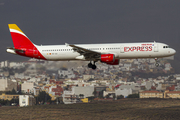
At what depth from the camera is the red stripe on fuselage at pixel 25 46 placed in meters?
50.9

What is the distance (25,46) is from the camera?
2046 inches

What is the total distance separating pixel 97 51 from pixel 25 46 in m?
13.2

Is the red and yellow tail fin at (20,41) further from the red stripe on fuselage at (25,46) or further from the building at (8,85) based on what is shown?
the building at (8,85)

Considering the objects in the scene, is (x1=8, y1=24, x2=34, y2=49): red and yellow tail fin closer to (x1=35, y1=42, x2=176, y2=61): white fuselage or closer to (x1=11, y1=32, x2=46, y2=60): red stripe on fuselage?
(x1=11, y1=32, x2=46, y2=60): red stripe on fuselage

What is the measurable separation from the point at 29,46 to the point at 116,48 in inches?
615

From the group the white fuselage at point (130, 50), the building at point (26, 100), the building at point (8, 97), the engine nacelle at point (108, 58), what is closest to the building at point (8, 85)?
the building at point (8, 97)

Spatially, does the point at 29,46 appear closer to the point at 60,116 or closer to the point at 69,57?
the point at 69,57

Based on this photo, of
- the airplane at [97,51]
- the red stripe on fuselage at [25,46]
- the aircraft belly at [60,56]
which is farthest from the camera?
the red stripe on fuselage at [25,46]

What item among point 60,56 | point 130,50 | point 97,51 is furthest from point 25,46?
point 130,50

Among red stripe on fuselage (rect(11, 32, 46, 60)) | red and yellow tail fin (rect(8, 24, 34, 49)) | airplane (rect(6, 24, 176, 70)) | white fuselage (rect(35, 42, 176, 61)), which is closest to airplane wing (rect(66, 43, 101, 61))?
airplane (rect(6, 24, 176, 70))

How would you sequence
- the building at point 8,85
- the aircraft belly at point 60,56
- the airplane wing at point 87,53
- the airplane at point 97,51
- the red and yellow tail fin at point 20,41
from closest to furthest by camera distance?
1. the airplane wing at point 87,53
2. the airplane at point 97,51
3. the aircraft belly at point 60,56
4. the red and yellow tail fin at point 20,41
5. the building at point 8,85

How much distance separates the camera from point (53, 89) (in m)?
199

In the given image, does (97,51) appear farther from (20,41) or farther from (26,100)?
(26,100)

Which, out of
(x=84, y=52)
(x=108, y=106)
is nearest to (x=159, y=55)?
(x=84, y=52)
